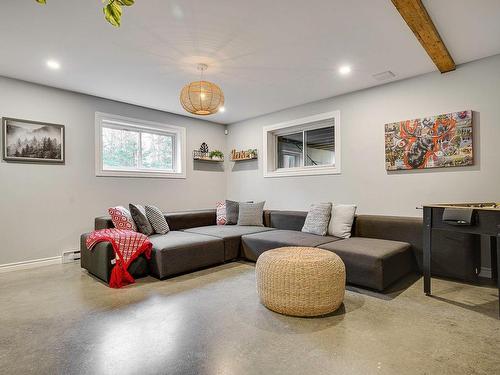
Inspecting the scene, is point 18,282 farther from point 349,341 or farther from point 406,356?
point 406,356

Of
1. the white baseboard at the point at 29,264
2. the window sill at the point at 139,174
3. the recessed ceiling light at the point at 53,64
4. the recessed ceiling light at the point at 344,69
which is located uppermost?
the recessed ceiling light at the point at 344,69

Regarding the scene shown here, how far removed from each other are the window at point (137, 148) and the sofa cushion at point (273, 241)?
214 cm

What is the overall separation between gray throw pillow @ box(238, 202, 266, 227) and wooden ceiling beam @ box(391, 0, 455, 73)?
3.11 meters

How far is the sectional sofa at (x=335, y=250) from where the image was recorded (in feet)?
9.39

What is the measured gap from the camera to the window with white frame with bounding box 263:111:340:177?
15.0 feet

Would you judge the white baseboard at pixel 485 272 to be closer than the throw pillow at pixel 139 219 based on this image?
Yes

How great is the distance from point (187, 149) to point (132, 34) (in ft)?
9.69

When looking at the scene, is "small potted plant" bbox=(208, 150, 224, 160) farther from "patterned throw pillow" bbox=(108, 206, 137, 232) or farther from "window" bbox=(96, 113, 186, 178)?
"patterned throw pillow" bbox=(108, 206, 137, 232)

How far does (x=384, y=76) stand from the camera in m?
3.66

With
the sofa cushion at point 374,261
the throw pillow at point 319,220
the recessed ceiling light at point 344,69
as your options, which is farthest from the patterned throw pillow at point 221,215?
the recessed ceiling light at point 344,69

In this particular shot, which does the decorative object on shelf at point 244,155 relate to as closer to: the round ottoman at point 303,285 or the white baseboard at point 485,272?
the round ottoman at point 303,285

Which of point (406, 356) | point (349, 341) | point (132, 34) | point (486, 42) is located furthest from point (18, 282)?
point (486, 42)

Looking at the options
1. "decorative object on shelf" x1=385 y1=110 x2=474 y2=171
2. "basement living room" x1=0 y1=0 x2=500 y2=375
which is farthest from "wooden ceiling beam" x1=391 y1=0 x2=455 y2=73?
"decorative object on shelf" x1=385 y1=110 x2=474 y2=171

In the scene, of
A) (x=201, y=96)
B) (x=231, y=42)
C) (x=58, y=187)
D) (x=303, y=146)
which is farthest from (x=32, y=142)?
(x=303, y=146)
